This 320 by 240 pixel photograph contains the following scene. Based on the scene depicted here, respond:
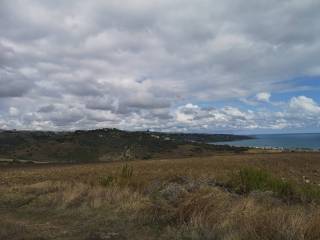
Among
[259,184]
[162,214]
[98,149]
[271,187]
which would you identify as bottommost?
[162,214]

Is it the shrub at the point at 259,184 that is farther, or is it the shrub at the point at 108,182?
the shrub at the point at 108,182

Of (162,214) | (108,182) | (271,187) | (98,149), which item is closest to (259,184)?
(271,187)

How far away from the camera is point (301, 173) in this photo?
118ft

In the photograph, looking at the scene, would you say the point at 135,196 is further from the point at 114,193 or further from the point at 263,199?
the point at 263,199

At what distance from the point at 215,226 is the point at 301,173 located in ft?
94.6

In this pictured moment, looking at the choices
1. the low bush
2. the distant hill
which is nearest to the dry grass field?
the low bush

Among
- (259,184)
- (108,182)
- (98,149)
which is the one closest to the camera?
(259,184)

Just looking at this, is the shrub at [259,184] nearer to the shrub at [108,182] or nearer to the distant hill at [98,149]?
the shrub at [108,182]

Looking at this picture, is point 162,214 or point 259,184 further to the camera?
point 259,184

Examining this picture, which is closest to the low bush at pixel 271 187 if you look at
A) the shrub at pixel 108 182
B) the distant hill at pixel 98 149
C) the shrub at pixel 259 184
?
the shrub at pixel 259 184

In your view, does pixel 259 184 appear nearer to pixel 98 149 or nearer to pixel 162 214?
pixel 162 214

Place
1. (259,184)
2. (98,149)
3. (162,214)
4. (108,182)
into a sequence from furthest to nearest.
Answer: (98,149) < (108,182) < (259,184) < (162,214)

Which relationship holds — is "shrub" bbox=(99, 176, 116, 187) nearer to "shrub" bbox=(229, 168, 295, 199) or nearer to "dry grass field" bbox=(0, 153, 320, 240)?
"dry grass field" bbox=(0, 153, 320, 240)

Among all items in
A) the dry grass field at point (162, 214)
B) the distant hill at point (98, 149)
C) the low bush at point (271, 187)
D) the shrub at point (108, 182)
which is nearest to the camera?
the dry grass field at point (162, 214)
